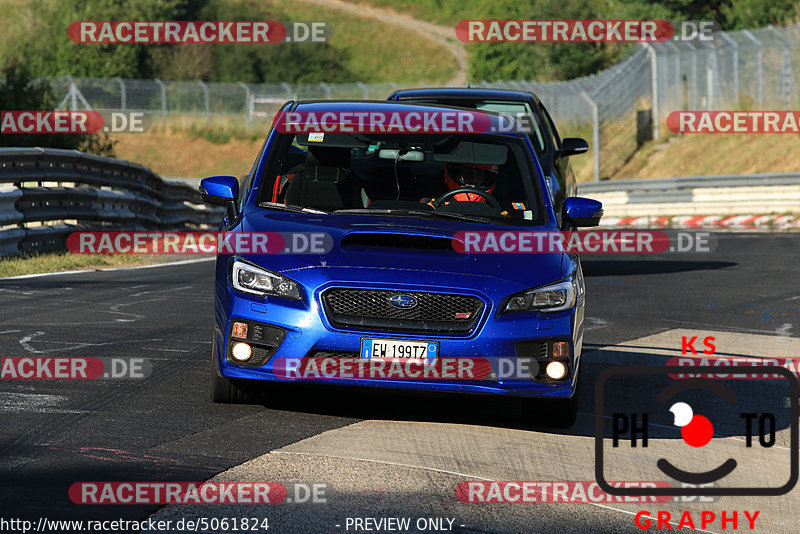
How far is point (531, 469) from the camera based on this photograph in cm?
589

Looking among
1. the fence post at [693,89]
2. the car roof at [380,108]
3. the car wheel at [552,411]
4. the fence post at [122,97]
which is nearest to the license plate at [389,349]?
the car wheel at [552,411]

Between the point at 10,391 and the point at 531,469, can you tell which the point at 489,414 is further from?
the point at 10,391

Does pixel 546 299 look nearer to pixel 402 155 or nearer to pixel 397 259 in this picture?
pixel 397 259

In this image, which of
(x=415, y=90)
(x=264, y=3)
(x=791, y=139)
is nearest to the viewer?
(x=415, y=90)

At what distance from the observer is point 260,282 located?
6656 mm

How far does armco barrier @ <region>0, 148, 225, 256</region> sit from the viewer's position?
14.8m

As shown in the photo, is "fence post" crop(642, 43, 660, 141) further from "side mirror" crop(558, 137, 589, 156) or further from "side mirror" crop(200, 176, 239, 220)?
"side mirror" crop(200, 176, 239, 220)

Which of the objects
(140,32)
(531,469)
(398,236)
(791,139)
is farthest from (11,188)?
(140,32)

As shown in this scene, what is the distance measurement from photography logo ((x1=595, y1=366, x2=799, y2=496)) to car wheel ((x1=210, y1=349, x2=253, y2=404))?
1.98 metres

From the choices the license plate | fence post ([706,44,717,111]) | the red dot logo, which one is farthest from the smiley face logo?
fence post ([706,44,717,111])

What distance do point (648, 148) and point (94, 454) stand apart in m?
34.9

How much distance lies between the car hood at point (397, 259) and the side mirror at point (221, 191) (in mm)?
486

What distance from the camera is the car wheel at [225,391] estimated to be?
22.8 feet

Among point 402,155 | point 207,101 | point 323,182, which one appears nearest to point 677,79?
A: point 207,101
